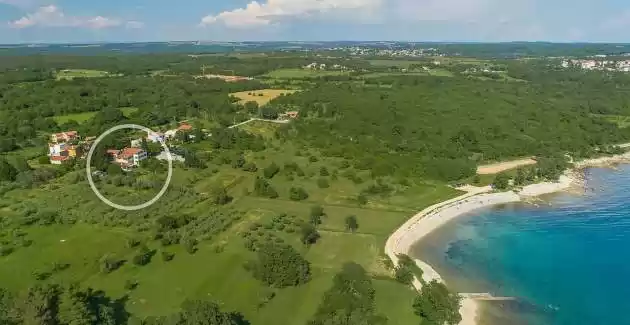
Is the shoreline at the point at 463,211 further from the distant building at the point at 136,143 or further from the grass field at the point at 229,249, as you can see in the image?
the distant building at the point at 136,143

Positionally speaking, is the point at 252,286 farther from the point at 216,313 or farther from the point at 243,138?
the point at 243,138

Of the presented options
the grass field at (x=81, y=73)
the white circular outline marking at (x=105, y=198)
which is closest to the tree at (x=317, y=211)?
the white circular outline marking at (x=105, y=198)

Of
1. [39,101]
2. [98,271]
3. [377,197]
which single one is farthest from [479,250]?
[39,101]

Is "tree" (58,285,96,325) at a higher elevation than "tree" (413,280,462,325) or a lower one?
higher

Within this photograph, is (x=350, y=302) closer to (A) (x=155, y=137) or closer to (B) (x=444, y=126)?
(A) (x=155, y=137)

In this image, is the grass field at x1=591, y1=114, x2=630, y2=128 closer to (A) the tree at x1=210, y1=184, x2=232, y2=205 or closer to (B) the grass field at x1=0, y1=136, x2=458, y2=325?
(B) the grass field at x1=0, y1=136, x2=458, y2=325

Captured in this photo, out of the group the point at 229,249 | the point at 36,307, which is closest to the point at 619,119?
the point at 229,249

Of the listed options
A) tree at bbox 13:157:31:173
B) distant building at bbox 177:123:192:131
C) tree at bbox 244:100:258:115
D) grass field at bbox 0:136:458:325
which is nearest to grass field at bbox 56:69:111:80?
tree at bbox 244:100:258:115
